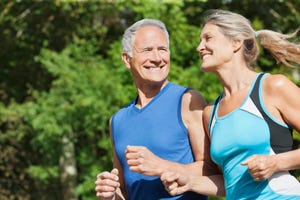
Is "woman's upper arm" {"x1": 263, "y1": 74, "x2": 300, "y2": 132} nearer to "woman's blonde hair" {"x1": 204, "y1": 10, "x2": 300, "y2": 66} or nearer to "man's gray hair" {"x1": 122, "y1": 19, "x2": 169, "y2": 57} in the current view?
"woman's blonde hair" {"x1": 204, "y1": 10, "x2": 300, "y2": 66}

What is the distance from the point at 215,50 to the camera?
3.42m

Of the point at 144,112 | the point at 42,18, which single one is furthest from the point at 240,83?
the point at 42,18

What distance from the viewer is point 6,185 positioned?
49.1 feet

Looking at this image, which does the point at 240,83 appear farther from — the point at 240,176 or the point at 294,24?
the point at 294,24

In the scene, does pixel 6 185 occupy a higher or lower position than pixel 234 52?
lower

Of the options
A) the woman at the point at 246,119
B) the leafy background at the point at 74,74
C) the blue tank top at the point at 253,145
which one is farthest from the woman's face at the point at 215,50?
the leafy background at the point at 74,74

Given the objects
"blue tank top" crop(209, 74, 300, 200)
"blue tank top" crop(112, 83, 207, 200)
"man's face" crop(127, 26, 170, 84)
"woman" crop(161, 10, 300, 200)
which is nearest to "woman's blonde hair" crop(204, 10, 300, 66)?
"woman" crop(161, 10, 300, 200)

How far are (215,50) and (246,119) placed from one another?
36cm

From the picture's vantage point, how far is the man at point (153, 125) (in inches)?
143

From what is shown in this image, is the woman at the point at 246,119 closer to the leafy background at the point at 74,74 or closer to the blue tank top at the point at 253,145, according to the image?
the blue tank top at the point at 253,145

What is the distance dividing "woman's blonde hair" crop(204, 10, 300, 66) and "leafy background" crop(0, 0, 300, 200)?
15.7ft

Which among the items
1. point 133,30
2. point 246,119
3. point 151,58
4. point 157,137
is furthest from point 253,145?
→ point 133,30

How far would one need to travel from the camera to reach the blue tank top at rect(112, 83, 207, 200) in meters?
3.65

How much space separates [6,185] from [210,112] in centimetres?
1195
